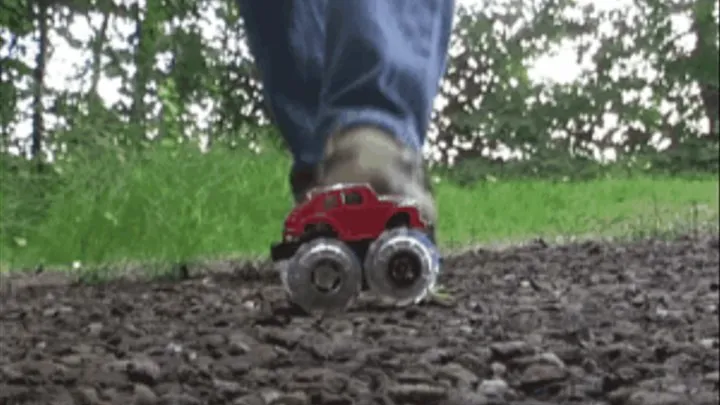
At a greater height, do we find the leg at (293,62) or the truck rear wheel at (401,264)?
the leg at (293,62)

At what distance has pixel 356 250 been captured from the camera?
6.77 ft

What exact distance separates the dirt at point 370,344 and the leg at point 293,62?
0.36 m

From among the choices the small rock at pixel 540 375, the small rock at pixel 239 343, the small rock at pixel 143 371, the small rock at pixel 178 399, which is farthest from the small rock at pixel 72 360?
the small rock at pixel 540 375

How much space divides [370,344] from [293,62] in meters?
0.80

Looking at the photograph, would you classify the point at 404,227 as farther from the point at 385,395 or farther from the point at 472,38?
the point at 472,38

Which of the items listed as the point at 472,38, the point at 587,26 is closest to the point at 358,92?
the point at 472,38

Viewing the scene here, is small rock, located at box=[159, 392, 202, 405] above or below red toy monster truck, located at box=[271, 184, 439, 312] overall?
below

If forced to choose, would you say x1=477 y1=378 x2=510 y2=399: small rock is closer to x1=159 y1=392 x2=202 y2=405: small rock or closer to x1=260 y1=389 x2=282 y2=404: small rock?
x1=260 y1=389 x2=282 y2=404: small rock

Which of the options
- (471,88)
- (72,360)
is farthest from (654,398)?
(471,88)

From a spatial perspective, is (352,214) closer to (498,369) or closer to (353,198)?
(353,198)

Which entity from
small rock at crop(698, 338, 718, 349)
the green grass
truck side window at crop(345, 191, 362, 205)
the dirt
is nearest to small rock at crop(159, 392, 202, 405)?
the dirt

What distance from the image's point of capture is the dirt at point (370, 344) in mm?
2508

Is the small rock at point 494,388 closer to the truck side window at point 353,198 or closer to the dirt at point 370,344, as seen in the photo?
the dirt at point 370,344

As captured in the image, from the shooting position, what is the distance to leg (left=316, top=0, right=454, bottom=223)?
206 cm
